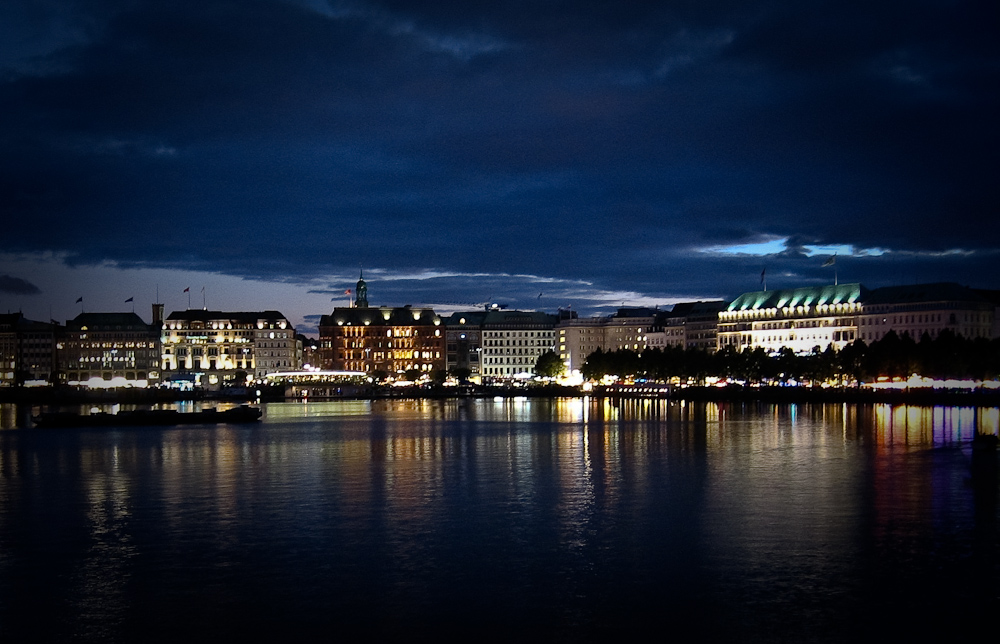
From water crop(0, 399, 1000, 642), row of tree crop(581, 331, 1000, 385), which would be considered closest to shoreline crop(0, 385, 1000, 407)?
row of tree crop(581, 331, 1000, 385)

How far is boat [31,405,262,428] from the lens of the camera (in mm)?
88250

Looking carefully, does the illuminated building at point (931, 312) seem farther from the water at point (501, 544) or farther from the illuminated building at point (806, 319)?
the water at point (501, 544)

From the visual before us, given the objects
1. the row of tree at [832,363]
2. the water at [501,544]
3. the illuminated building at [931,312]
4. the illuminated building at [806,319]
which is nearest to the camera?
the water at [501,544]

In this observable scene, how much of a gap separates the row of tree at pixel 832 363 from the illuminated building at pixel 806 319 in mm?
20042

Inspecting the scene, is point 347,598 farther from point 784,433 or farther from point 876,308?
point 876,308

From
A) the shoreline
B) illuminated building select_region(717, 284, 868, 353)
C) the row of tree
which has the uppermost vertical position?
illuminated building select_region(717, 284, 868, 353)

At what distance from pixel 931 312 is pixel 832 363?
2671cm

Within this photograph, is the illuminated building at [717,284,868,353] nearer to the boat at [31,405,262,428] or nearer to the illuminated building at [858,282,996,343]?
the illuminated building at [858,282,996,343]

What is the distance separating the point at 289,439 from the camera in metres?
69.1

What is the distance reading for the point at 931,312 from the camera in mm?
160875

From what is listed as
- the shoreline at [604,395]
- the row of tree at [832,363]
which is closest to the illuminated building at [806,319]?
the row of tree at [832,363]

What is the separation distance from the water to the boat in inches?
1311

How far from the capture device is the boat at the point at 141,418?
88.2 meters

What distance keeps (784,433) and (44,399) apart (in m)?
115
